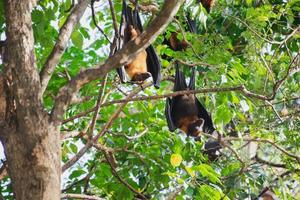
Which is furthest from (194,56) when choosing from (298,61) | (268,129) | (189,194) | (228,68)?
(268,129)

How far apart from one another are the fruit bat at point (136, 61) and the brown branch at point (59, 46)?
0.76 meters

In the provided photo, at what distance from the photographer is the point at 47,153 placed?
223 cm

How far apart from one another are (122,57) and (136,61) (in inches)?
67.6

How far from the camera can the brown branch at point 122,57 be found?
194 cm

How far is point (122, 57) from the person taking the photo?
6.81 feet

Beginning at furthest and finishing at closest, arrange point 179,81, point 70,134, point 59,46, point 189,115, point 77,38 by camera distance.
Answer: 1. point 189,115
2. point 179,81
3. point 77,38
4. point 70,134
5. point 59,46

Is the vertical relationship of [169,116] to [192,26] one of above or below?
below

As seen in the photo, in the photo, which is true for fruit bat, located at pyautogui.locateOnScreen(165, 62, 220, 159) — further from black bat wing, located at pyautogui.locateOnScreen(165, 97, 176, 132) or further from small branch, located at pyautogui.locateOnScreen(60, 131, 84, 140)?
small branch, located at pyautogui.locateOnScreen(60, 131, 84, 140)

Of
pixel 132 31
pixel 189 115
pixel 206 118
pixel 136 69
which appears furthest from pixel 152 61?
pixel 206 118

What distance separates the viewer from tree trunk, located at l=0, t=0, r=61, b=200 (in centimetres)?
Answer: 220

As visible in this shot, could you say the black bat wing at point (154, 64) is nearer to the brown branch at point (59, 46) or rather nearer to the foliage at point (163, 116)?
the foliage at point (163, 116)

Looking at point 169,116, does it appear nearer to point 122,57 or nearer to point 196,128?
point 196,128

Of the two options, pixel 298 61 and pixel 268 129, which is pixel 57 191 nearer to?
pixel 298 61

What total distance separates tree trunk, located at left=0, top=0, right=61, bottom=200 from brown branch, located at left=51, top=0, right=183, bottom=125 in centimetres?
9
